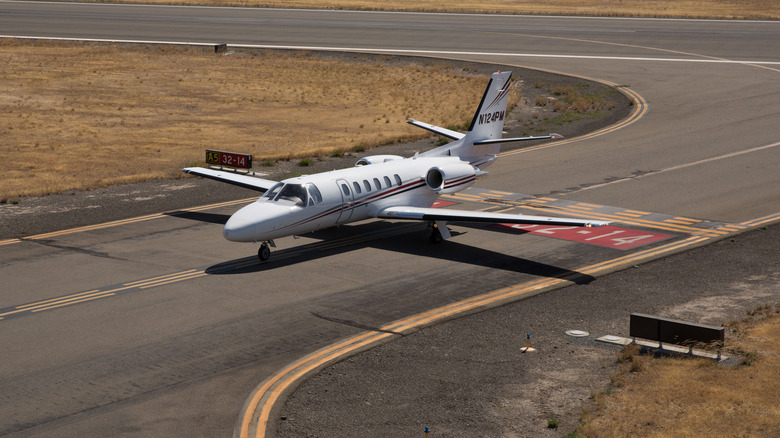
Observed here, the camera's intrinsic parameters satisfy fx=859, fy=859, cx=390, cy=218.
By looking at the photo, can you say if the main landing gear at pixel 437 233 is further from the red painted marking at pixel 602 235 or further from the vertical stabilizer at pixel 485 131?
the vertical stabilizer at pixel 485 131

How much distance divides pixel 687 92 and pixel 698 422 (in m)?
48.9

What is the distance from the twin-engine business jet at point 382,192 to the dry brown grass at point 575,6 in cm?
8321

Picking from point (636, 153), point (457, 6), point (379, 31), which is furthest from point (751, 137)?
point (457, 6)

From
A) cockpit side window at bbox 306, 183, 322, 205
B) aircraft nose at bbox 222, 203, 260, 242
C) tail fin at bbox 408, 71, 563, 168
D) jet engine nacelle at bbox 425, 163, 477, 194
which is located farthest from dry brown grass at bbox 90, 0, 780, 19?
aircraft nose at bbox 222, 203, 260, 242

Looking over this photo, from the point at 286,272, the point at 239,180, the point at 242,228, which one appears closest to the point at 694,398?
the point at 286,272

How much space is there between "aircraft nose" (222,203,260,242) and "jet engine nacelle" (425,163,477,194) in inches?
286

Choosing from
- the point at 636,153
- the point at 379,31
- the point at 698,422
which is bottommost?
the point at 698,422

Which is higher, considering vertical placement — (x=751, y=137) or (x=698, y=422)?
(x=751, y=137)

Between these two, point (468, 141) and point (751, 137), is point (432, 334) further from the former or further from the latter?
point (751, 137)

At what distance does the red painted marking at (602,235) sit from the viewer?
29.1m

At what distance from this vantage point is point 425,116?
2117 inches

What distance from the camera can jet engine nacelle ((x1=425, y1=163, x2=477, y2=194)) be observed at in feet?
100.0

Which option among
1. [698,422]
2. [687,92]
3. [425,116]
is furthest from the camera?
[687,92]

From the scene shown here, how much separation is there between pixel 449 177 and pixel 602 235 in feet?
18.8
